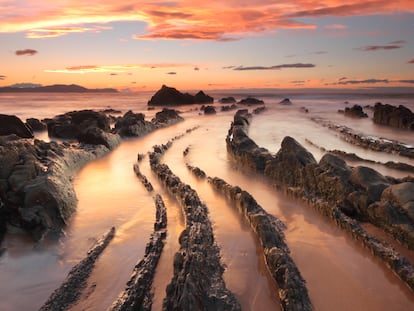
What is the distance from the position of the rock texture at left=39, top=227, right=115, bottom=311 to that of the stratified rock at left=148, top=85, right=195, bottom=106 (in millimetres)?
60052

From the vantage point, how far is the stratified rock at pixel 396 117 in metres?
22.4

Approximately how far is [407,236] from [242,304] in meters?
2.92

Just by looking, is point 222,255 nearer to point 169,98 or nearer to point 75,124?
point 75,124

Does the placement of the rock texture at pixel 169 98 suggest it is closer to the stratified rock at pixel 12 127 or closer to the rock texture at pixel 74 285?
the stratified rock at pixel 12 127

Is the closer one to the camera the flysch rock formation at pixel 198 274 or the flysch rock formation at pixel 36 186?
the flysch rock formation at pixel 198 274

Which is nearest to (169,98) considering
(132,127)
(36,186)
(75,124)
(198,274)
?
(75,124)

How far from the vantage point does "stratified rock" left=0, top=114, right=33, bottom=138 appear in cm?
1629

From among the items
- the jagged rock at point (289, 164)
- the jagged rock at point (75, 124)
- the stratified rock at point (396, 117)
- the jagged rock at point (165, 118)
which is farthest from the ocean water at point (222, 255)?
the jagged rock at point (165, 118)

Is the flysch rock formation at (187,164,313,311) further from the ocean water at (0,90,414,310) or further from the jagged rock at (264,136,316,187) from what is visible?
the jagged rock at (264,136,316,187)

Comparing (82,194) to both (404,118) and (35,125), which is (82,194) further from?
(404,118)

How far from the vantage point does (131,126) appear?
775 inches

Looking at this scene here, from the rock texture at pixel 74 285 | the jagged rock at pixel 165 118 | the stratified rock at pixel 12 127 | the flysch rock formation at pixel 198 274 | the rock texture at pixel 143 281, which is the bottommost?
the rock texture at pixel 74 285

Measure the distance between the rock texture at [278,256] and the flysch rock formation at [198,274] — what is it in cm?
62

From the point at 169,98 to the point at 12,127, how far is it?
49.6 metres
